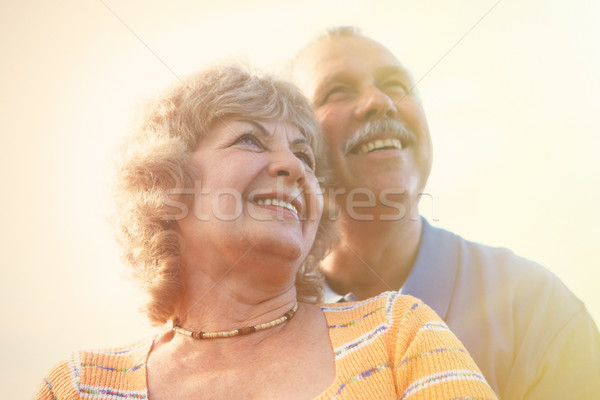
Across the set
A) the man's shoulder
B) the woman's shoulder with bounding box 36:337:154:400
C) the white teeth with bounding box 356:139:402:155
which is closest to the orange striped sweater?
the woman's shoulder with bounding box 36:337:154:400

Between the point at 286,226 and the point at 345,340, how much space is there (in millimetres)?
412

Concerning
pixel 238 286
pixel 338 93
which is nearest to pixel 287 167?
pixel 238 286

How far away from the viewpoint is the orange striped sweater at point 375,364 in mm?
1422

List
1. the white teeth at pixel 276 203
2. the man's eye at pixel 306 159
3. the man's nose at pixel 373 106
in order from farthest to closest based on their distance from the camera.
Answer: the man's nose at pixel 373 106
the man's eye at pixel 306 159
the white teeth at pixel 276 203

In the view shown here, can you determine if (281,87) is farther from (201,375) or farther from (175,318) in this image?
(201,375)

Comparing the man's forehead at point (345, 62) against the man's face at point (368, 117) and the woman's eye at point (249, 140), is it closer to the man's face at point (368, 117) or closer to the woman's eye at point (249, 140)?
the man's face at point (368, 117)

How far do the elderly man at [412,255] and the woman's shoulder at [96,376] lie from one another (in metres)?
1.10

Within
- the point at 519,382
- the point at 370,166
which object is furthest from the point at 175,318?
the point at 519,382

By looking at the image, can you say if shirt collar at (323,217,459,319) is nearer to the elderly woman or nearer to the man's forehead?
the elderly woman

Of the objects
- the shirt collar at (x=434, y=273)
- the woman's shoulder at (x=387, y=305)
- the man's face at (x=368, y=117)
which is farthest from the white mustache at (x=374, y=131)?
the woman's shoulder at (x=387, y=305)

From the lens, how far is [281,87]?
2129mm

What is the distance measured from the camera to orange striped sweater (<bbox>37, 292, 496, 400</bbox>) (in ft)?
4.66

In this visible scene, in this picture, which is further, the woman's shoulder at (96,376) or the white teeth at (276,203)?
the white teeth at (276,203)

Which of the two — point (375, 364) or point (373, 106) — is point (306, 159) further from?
point (375, 364)
